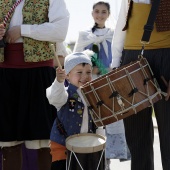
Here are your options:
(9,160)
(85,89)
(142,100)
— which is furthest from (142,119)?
(9,160)

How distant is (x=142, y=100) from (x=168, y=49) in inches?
15.6

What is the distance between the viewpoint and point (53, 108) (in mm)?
3002

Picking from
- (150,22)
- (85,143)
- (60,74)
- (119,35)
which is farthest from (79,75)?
(150,22)

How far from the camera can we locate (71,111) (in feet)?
8.70

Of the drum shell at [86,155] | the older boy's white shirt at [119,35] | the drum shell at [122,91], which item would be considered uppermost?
the older boy's white shirt at [119,35]

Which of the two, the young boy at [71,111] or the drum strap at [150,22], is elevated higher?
the drum strap at [150,22]

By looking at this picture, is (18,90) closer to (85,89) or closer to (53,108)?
(53,108)

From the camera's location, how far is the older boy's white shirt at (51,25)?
2766 mm

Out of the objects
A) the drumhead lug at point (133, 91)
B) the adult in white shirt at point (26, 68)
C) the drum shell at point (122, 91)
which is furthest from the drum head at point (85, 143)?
the adult in white shirt at point (26, 68)

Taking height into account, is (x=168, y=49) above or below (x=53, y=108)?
above

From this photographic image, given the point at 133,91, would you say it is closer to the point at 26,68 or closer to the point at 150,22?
the point at 150,22

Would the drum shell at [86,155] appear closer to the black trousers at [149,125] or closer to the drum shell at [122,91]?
the drum shell at [122,91]

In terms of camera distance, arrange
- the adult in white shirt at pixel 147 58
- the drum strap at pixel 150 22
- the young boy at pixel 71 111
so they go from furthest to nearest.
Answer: the young boy at pixel 71 111, the adult in white shirt at pixel 147 58, the drum strap at pixel 150 22

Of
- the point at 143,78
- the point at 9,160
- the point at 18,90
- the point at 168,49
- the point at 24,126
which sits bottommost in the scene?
the point at 9,160
